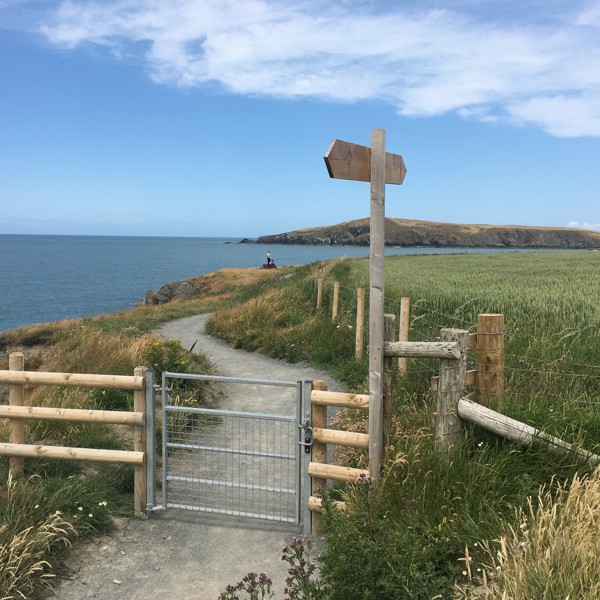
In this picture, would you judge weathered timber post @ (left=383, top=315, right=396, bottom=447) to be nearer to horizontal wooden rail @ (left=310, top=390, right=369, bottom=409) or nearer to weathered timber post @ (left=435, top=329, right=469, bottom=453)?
horizontal wooden rail @ (left=310, top=390, right=369, bottom=409)

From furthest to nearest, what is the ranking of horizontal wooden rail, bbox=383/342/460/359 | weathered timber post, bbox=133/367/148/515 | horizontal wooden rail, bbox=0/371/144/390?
horizontal wooden rail, bbox=0/371/144/390 < weathered timber post, bbox=133/367/148/515 < horizontal wooden rail, bbox=383/342/460/359

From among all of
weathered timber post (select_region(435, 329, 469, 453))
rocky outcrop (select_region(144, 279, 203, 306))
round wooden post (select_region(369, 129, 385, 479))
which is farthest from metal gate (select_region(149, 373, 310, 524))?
rocky outcrop (select_region(144, 279, 203, 306))

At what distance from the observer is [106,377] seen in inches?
241

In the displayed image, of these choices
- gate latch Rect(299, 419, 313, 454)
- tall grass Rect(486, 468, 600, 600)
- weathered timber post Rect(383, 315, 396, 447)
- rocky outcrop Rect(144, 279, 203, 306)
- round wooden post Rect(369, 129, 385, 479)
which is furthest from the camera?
rocky outcrop Rect(144, 279, 203, 306)

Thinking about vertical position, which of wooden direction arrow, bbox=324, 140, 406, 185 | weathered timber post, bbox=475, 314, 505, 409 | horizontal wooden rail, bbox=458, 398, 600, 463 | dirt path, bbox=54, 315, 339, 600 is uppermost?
wooden direction arrow, bbox=324, 140, 406, 185

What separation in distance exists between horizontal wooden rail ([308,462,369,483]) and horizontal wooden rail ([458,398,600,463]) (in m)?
1.08

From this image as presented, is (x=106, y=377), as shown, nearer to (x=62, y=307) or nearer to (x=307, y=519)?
(x=307, y=519)

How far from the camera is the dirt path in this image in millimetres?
4809

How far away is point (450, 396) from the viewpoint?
529cm

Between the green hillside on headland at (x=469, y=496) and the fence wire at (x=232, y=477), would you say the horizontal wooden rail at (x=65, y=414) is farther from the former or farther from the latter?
the green hillside on headland at (x=469, y=496)

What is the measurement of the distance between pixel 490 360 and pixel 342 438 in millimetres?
1625

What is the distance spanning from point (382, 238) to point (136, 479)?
3.40 m

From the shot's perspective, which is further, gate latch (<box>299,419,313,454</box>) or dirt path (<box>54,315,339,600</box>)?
gate latch (<box>299,419,313,454</box>)

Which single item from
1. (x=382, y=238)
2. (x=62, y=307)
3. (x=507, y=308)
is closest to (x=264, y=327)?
(x=507, y=308)
